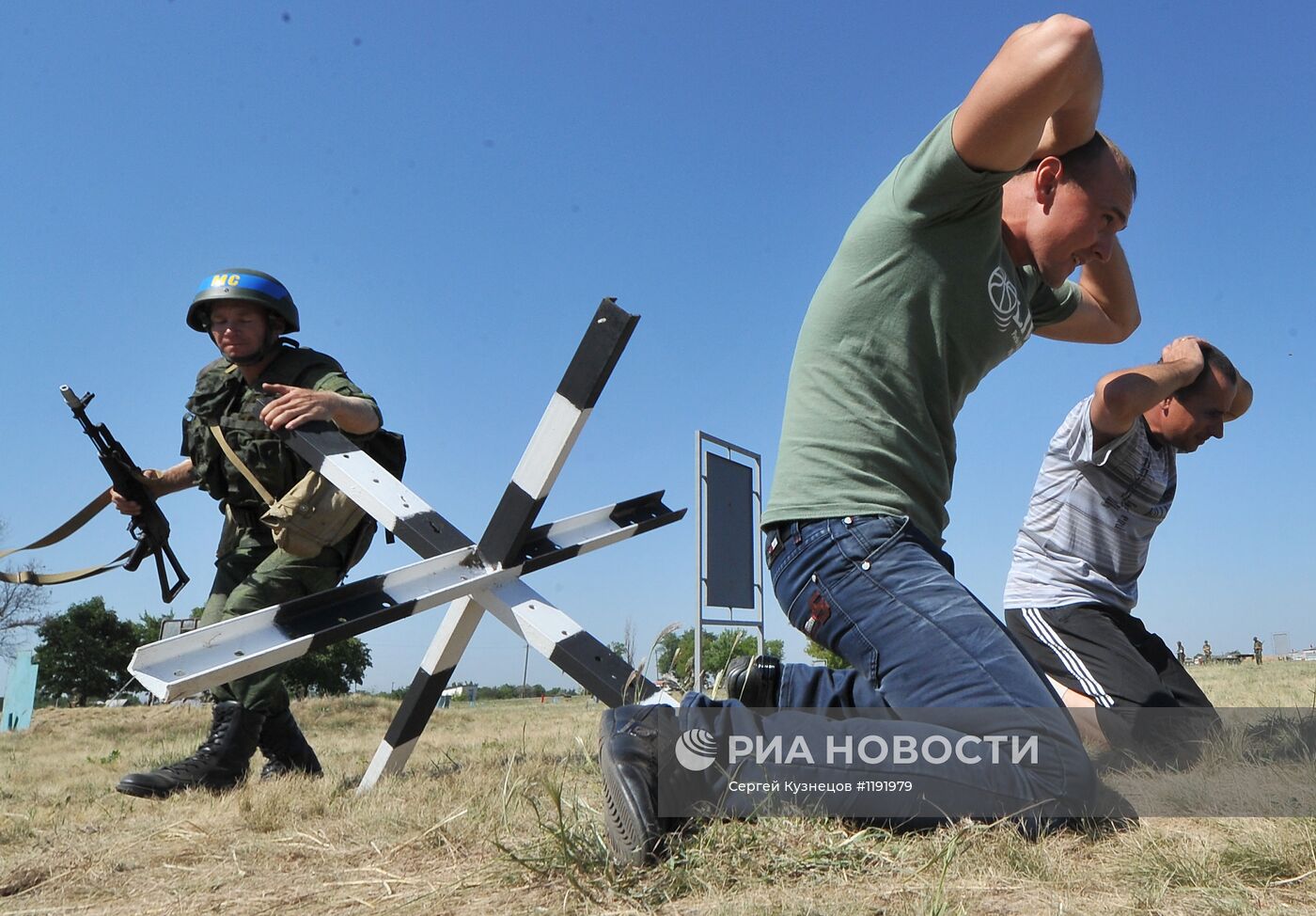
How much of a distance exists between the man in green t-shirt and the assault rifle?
3.61 meters

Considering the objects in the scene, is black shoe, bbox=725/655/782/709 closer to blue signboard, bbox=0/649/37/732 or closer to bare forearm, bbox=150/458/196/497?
bare forearm, bbox=150/458/196/497

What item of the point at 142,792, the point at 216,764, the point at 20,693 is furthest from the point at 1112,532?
the point at 20,693

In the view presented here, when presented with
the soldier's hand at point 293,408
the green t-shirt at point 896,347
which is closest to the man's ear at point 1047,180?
the green t-shirt at point 896,347

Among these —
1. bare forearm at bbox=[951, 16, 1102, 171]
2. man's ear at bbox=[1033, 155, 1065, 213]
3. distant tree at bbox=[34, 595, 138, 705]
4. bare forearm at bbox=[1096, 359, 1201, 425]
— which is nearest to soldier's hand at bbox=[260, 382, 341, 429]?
A: bare forearm at bbox=[951, 16, 1102, 171]

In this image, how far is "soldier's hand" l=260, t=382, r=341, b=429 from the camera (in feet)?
11.8

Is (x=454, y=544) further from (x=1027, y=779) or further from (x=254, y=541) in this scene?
(x=1027, y=779)

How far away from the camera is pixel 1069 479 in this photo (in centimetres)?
430

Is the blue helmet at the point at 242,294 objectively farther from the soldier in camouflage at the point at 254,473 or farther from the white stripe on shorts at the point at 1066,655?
the white stripe on shorts at the point at 1066,655

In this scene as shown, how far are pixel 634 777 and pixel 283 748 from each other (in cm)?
298

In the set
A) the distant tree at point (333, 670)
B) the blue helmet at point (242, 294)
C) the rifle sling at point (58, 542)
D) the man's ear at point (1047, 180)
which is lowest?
the distant tree at point (333, 670)

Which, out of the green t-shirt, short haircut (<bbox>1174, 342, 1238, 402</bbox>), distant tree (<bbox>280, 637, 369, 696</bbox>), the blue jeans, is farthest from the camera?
distant tree (<bbox>280, 637, 369, 696</bbox>)

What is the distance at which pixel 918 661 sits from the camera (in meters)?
2.27

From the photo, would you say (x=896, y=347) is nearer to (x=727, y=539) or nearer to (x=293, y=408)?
(x=293, y=408)

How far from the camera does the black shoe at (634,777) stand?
1806mm
